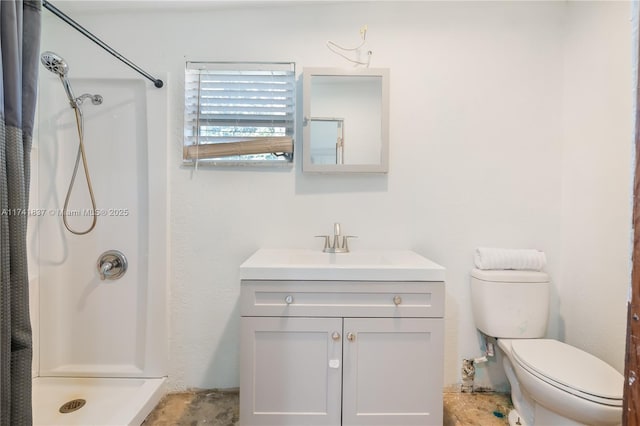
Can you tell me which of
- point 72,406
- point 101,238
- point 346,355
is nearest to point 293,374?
point 346,355

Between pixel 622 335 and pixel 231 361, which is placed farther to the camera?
pixel 231 361

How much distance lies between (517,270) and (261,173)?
147 cm

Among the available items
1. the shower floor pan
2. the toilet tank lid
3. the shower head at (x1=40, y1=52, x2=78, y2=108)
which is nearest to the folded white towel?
the toilet tank lid

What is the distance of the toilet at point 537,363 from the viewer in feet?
3.40

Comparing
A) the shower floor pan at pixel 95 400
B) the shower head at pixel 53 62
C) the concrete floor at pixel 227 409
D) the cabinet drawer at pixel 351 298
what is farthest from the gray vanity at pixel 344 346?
the shower head at pixel 53 62

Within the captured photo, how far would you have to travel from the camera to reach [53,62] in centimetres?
126

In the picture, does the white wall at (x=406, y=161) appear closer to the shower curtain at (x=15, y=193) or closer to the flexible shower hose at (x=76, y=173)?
the flexible shower hose at (x=76, y=173)

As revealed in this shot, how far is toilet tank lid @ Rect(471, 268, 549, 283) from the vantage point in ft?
4.78

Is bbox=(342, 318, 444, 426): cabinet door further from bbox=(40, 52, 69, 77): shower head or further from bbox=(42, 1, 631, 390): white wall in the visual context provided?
bbox=(40, 52, 69, 77): shower head

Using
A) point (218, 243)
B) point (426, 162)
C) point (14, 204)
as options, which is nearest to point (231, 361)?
point (218, 243)

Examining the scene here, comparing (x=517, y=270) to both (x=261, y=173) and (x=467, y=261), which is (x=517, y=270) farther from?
(x=261, y=173)

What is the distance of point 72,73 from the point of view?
154cm

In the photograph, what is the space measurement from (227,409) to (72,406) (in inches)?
28.9

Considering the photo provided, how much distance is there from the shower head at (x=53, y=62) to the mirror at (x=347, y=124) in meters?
1.10
